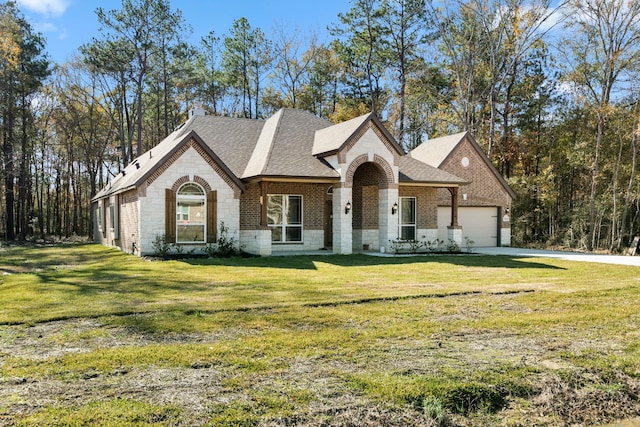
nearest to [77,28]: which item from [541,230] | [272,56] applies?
[272,56]

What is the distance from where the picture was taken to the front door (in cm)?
2059

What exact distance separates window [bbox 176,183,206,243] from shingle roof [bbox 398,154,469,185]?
310 inches

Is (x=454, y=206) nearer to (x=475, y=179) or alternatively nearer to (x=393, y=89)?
(x=475, y=179)

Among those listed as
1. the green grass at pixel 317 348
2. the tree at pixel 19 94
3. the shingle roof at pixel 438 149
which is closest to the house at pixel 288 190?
the shingle roof at pixel 438 149

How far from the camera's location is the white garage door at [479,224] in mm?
24297

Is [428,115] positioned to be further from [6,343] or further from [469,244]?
[6,343]

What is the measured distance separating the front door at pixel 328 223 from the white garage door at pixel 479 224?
607 centimetres

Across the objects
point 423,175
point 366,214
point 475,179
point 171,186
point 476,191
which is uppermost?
point 475,179

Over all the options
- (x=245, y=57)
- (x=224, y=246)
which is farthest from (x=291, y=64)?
(x=224, y=246)

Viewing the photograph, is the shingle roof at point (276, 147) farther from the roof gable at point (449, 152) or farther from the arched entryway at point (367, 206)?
the arched entryway at point (367, 206)

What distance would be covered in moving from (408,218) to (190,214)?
9183mm

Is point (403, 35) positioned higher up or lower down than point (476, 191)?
higher up

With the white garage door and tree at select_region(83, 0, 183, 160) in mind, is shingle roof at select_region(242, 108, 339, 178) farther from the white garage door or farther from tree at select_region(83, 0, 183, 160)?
tree at select_region(83, 0, 183, 160)

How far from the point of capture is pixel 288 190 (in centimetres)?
1991
